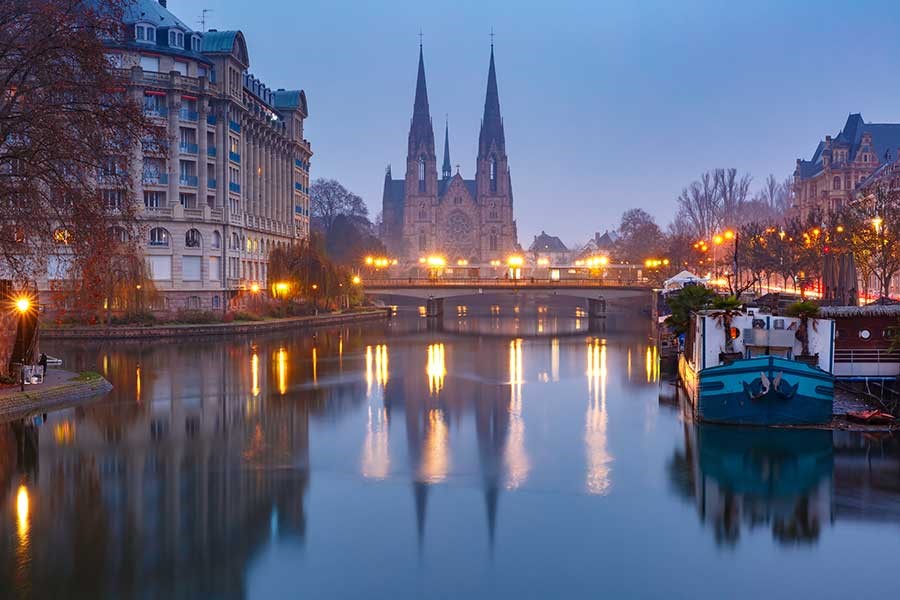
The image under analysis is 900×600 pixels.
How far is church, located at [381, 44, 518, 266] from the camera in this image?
162 meters

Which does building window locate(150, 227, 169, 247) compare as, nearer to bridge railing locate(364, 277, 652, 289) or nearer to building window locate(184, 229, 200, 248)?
building window locate(184, 229, 200, 248)

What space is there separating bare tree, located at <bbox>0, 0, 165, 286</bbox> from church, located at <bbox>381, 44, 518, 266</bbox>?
438 feet

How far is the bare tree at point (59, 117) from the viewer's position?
25.5 m

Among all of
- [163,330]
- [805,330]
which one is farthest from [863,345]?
[163,330]

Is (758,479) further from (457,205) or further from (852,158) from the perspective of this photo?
(457,205)

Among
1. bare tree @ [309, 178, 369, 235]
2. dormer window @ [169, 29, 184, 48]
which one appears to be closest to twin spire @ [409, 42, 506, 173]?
bare tree @ [309, 178, 369, 235]

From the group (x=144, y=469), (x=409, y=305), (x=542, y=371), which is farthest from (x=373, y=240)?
(x=144, y=469)

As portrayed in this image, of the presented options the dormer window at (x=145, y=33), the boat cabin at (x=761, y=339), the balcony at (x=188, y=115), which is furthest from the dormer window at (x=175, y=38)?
the boat cabin at (x=761, y=339)

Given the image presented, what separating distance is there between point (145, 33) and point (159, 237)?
14629 mm

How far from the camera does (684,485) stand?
70.9 feet

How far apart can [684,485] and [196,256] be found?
1994 inches

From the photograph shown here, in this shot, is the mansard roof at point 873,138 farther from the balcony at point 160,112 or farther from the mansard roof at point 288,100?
the balcony at point 160,112

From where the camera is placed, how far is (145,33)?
2576 inches

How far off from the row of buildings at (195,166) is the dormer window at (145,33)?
7cm
